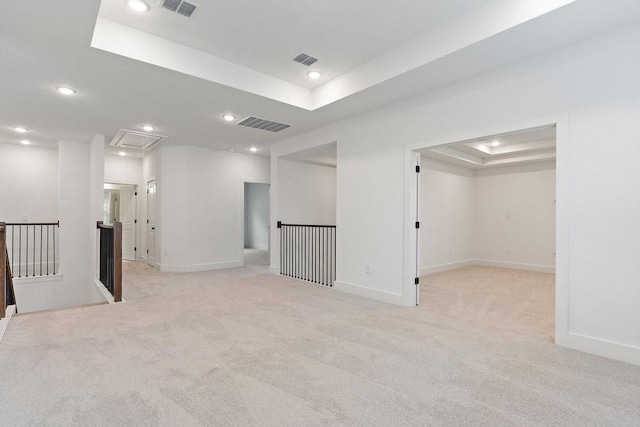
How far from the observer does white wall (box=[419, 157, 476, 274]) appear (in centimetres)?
658

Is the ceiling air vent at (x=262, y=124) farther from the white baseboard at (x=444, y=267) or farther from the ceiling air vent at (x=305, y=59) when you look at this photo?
the white baseboard at (x=444, y=267)

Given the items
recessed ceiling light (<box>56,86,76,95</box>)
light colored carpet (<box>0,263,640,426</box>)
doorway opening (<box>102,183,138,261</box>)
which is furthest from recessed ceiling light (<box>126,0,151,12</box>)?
doorway opening (<box>102,183,138,261</box>)

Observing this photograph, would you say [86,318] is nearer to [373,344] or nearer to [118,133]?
[373,344]

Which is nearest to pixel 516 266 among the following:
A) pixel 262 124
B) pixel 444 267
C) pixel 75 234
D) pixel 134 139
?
pixel 444 267

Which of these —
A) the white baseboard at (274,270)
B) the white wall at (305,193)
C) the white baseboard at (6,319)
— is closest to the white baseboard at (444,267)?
the white wall at (305,193)

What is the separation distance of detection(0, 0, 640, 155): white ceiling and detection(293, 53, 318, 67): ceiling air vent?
90mm

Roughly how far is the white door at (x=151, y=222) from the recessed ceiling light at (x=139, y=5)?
16.8 ft

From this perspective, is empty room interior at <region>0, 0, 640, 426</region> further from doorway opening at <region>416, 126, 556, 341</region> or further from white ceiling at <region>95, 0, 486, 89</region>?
doorway opening at <region>416, 126, 556, 341</region>

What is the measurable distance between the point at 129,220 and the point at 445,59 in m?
8.54

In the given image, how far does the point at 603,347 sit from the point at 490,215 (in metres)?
5.43

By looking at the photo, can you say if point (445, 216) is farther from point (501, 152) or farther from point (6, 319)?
point (6, 319)

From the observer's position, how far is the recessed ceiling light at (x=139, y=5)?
2703mm

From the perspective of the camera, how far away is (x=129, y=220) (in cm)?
876

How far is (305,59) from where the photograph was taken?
12.1 ft
